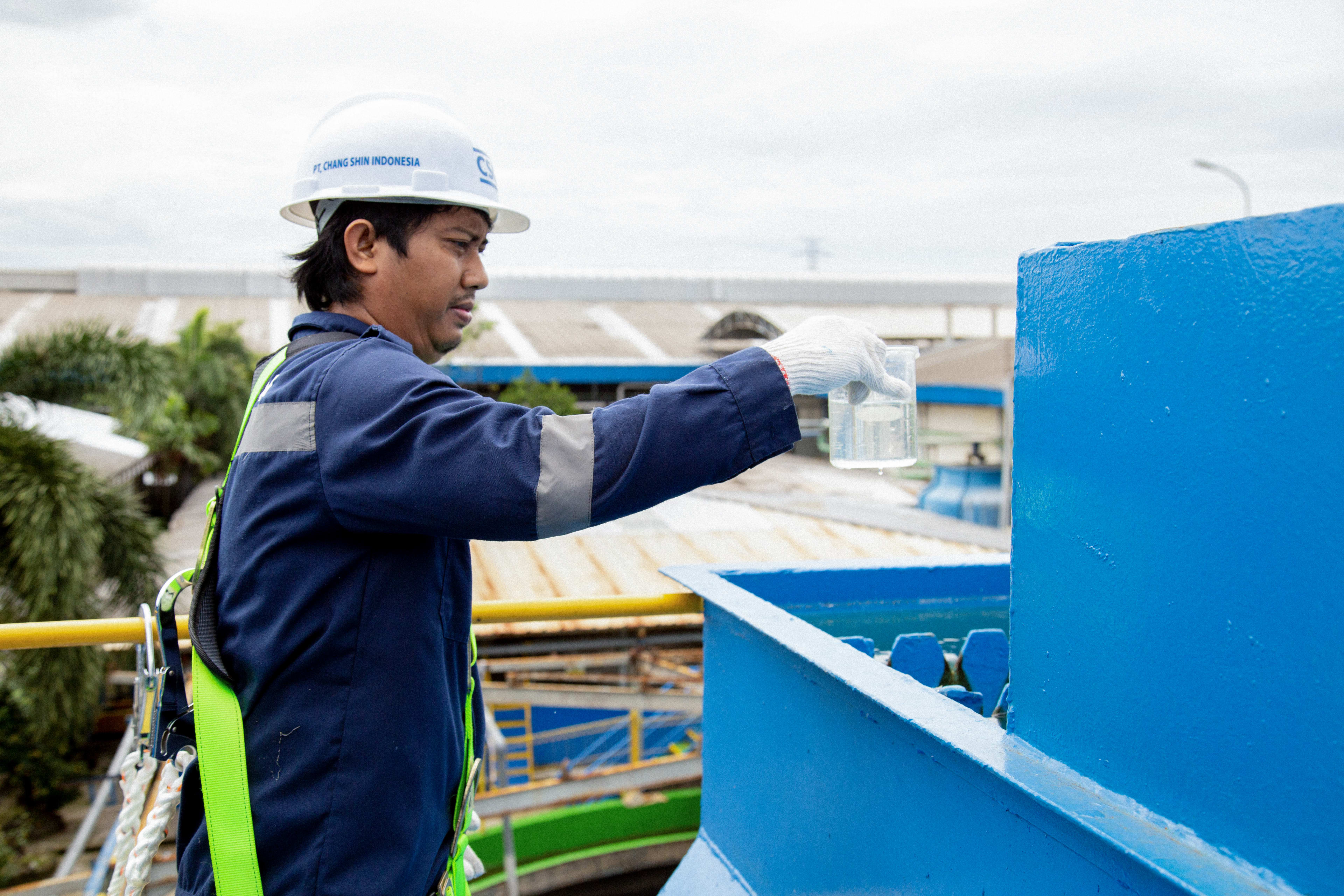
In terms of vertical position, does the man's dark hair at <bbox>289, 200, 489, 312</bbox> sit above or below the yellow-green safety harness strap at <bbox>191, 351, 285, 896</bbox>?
above

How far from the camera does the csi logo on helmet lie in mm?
1886

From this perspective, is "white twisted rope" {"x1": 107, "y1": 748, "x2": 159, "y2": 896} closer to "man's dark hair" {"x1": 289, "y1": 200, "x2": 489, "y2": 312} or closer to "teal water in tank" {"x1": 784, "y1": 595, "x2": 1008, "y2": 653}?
"man's dark hair" {"x1": 289, "y1": 200, "x2": 489, "y2": 312}

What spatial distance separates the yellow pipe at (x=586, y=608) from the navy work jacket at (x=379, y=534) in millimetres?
931

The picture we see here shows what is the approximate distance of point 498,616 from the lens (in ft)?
8.84

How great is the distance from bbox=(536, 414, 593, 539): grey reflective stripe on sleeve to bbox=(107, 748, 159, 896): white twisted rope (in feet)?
3.11

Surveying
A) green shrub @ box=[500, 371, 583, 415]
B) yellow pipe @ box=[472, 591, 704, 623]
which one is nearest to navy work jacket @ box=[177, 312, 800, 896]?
yellow pipe @ box=[472, 591, 704, 623]

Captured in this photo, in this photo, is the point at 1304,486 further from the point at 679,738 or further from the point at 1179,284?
the point at 679,738

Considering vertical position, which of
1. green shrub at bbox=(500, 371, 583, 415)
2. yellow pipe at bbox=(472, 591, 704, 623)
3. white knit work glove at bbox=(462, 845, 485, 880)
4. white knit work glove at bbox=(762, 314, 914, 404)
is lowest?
white knit work glove at bbox=(462, 845, 485, 880)

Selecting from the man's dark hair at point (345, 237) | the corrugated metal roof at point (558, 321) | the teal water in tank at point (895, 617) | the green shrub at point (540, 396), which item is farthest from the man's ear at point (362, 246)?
the corrugated metal roof at point (558, 321)

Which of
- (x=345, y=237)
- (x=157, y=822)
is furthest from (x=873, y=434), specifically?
(x=157, y=822)

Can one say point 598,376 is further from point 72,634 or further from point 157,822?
point 157,822

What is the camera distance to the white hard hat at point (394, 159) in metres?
1.79

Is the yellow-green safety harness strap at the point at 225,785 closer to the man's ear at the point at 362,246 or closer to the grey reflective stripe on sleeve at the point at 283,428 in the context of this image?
the grey reflective stripe on sleeve at the point at 283,428

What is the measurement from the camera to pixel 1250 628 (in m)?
1.19
